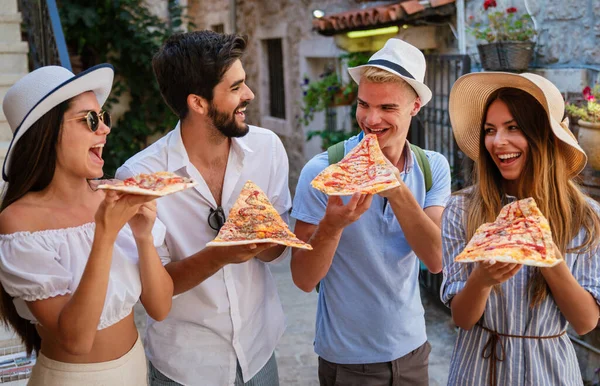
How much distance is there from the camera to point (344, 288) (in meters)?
2.79

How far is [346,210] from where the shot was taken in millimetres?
2381

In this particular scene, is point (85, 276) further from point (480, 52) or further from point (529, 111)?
point (480, 52)

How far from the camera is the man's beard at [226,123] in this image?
2.71 meters

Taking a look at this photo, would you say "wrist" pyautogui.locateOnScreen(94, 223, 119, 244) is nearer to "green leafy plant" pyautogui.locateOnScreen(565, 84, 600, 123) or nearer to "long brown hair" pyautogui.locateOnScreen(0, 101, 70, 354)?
"long brown hair" pyautogui.locateOnScreen(0, 101, 70, 354)

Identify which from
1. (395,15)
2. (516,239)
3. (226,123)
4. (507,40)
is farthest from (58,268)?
(395,15)

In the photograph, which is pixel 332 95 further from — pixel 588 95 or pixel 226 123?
pixel 226 123

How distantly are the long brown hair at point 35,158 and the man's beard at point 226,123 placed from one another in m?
0.60

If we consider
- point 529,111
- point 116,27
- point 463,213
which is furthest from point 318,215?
point 116,27

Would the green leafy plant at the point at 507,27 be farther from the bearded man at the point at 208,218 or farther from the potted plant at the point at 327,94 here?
the bearded man at the point at 208,218

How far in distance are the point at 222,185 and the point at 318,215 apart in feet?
1.33

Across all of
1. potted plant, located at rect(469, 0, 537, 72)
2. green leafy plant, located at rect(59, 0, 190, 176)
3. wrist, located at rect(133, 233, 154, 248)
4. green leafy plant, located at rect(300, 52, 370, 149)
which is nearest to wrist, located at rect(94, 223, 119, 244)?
wrist, located at rect(133, 233, 154, 248)

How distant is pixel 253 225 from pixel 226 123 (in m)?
0.48

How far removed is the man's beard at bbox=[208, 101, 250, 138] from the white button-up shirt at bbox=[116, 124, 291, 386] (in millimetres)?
164

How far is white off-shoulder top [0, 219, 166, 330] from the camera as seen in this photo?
213 cm
